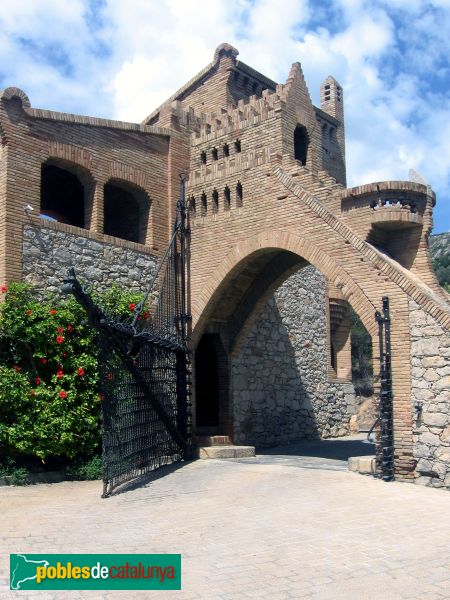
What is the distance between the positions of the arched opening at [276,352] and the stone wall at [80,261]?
1491 millimetres

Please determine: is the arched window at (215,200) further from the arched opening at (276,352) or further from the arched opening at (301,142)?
the arched opening at (301,142)

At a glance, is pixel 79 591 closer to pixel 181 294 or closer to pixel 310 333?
pixel 181 294

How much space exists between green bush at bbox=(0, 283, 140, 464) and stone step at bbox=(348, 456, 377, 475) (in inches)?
155

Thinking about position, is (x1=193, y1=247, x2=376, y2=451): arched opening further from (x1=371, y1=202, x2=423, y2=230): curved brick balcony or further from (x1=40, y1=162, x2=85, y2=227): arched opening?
(x1=40, y1=162, x2=85, y2=227): arched opening

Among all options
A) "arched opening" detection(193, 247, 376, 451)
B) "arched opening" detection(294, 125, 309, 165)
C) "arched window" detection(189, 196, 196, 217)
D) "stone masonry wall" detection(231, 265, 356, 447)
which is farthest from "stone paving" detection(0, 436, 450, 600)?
"arched opening" detection(294, 125, 309, 165)

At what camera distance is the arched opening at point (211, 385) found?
546 inches

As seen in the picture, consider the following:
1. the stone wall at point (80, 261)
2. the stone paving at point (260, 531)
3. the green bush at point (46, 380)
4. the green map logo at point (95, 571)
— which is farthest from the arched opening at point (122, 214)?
the green map logo at point (95, 571)

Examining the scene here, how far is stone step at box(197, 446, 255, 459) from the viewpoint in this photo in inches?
473

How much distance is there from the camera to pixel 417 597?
4.69 m

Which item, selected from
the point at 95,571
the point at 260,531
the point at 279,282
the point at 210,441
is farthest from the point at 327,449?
the point at 95,571

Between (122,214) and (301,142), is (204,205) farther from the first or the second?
(301,142)

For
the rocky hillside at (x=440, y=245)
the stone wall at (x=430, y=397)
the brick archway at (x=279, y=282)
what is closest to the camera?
the stone wall at (x=430, y=397)

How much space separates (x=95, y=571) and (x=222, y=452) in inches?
268

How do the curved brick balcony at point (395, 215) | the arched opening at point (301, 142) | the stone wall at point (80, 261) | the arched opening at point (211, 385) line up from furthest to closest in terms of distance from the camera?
the arched opening at point (211, 385)
the arched opening at point (301, 142)
the stone wall at point (80, 261)
the curved brick balcony at point (395, 215)
